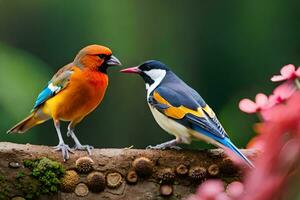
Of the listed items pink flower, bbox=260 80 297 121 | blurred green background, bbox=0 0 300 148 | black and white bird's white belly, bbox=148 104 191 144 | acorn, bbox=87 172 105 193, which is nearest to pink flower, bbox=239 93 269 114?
pink flower, bbox=260 80 297 121

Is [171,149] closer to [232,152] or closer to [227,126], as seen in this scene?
[232,152]

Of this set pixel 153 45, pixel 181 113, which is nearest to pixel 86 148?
pixel 181 113

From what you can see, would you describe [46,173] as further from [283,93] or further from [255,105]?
[283,93]

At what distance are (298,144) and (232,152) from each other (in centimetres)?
207

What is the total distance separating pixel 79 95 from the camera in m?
3.61

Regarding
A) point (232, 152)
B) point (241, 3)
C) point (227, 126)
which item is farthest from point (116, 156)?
point (241, 3)

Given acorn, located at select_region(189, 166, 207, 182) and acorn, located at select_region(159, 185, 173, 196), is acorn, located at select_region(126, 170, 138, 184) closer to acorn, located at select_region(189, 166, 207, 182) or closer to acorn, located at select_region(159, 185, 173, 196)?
acorn, located at select_region(159, 185, 173, 196)

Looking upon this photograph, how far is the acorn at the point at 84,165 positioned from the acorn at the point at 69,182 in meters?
0.03

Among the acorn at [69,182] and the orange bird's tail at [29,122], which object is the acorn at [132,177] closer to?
the acorn at [69,182]

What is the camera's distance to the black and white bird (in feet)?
11.1

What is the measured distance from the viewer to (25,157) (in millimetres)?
3154

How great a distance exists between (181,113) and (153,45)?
8.78 metres

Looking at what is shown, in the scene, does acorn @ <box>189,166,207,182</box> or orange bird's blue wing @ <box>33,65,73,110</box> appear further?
orange bird's blue wing @ <box>33,65,73,110</box>

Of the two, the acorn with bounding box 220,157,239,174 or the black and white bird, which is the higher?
the black and white bird
